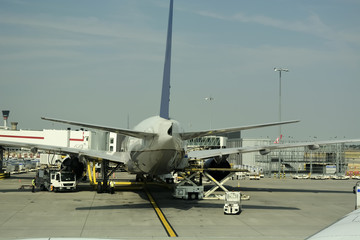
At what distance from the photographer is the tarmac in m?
17.6

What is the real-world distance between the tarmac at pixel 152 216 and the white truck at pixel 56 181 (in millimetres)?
899

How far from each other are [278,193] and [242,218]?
13.9 m

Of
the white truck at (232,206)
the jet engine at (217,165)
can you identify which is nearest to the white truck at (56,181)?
the jet engine at (217,165)

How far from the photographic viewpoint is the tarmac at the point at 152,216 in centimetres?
1762

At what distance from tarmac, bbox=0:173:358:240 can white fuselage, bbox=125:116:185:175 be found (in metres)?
2.47

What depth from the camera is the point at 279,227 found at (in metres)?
19.3

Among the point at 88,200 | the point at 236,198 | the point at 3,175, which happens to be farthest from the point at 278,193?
the point at 3,175

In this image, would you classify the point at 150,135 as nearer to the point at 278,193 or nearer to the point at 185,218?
the point at 185,218

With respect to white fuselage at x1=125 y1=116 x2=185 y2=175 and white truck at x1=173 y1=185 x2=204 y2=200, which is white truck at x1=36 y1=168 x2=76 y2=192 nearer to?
white truck at x1=173 y1=185 x2=204 y2=200

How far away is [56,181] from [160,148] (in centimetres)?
1434

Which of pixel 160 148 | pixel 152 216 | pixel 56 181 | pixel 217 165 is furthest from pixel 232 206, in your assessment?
pixel 56 181

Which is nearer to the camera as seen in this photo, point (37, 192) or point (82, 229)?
point (82, 229)

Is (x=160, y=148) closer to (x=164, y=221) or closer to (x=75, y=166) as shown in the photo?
Result: (x=164, y=221)

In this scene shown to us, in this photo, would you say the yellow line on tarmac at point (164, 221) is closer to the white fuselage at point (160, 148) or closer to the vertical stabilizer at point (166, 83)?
the white fuselage at point (160, 148)
